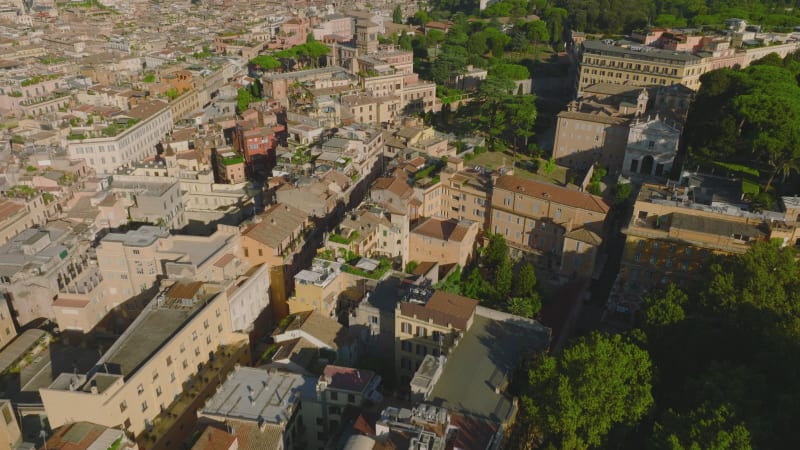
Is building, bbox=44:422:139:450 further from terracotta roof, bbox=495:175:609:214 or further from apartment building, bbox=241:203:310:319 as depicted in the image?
terracotta roof, bbox=495:175:609:214

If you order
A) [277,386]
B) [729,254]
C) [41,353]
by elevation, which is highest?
[729,254]

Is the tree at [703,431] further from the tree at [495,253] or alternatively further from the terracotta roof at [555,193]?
the terracotta roof at [555,193]

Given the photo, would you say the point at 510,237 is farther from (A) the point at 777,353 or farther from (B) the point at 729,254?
(A) the point at 777,353

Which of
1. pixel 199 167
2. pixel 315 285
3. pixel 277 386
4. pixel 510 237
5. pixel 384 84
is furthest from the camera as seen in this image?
pixel 384 84

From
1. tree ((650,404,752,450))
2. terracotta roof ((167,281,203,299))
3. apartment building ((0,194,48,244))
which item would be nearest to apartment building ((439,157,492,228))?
terracotta roof ((167,281,203,299))

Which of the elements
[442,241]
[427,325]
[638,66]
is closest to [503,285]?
[442,241]

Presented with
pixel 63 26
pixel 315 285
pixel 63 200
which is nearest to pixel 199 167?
pixel 63 200

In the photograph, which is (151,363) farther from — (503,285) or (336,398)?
(503,285)
